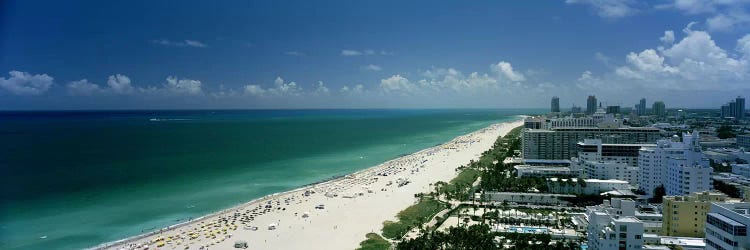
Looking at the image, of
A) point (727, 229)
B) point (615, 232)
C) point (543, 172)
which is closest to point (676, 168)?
point (543, 172)

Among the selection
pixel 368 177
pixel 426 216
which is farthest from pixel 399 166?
pixel 426 216

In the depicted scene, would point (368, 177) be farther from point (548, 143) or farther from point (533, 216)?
point (548, 143)

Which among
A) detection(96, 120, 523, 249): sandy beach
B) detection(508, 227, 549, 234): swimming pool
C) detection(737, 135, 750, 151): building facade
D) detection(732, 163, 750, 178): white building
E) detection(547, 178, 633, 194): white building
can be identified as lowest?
detection(96, 120, 523, 249): sandy beach

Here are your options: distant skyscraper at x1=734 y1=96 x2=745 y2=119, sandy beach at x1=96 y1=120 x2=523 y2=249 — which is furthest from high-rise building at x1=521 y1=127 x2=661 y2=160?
distant skyscraper at x1=734 y1=96 x2=745 y2=119

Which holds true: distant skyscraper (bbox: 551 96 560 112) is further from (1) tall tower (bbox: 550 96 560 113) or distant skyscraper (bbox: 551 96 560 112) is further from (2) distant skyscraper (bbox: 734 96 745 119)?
(2) distant skyscraper (bbox: 734 96 745 119)

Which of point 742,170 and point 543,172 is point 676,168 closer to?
point 543,172

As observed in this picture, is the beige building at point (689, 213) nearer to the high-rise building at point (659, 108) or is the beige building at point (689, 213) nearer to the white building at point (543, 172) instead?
the white building at point (543, 172)

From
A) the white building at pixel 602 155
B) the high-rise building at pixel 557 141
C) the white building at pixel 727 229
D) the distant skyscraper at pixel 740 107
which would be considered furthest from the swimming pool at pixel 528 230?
the distant skyscraper at pixel 740 107
